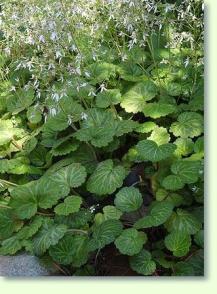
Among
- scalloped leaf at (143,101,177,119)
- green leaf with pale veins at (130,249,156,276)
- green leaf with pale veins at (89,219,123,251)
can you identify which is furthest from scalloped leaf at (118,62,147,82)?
green leaf with pale veins at (130,249,156,276)

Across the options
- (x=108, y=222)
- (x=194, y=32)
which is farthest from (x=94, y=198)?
(x=194, y=32)

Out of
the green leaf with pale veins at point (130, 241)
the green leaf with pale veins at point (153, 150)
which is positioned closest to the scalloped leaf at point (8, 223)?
the green leaf with pale veins at point (130, 241)

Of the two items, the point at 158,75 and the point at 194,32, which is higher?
the point at 194,32

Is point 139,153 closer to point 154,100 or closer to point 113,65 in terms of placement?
point 154,100

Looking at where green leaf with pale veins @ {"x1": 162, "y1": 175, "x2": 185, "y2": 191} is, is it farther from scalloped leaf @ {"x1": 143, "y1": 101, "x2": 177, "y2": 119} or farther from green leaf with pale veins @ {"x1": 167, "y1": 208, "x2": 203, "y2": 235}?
scalloped leaf @ {"x1": 143, "y1": 101, "x2": 177, "y2": 119}

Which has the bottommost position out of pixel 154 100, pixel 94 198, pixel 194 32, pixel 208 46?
pixel 94 198

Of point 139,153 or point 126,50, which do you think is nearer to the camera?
point 139,153

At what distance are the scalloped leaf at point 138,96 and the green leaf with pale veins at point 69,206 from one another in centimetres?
52

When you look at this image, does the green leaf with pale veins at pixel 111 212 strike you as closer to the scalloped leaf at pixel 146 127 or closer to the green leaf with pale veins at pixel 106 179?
the green leaf with pale veins at pixel 106 179

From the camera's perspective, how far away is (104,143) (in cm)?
221

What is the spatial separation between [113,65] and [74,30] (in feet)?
1.09

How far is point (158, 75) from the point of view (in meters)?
2.47

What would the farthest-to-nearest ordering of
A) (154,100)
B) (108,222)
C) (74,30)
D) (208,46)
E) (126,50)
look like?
(126,50)
(154,100)
(74,30)
(108,222)
(208,46)

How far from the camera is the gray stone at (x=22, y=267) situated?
198 cm
